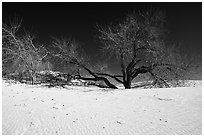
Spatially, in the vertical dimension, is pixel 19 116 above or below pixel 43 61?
below

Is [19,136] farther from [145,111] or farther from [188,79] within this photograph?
[188,79]

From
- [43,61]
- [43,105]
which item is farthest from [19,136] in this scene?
[43,61]

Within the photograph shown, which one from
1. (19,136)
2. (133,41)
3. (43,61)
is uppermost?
(133,41)

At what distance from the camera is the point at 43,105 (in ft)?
26.1

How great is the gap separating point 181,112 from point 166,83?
9132 mm

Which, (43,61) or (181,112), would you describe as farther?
(43,61)

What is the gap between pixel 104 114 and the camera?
694cm

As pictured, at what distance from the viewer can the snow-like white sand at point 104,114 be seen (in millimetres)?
5617

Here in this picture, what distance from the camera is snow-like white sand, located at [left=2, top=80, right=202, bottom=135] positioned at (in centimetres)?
562

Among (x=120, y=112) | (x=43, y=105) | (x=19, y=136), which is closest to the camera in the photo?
(x=19, y=136)

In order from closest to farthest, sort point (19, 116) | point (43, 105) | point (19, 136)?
1. point (19, 136)
2. point (19, 116)
3. point (43, 105)

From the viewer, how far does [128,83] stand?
54.3ft

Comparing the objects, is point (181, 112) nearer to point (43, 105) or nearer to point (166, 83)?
point (43, 105)

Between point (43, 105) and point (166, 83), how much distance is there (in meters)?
10.6
